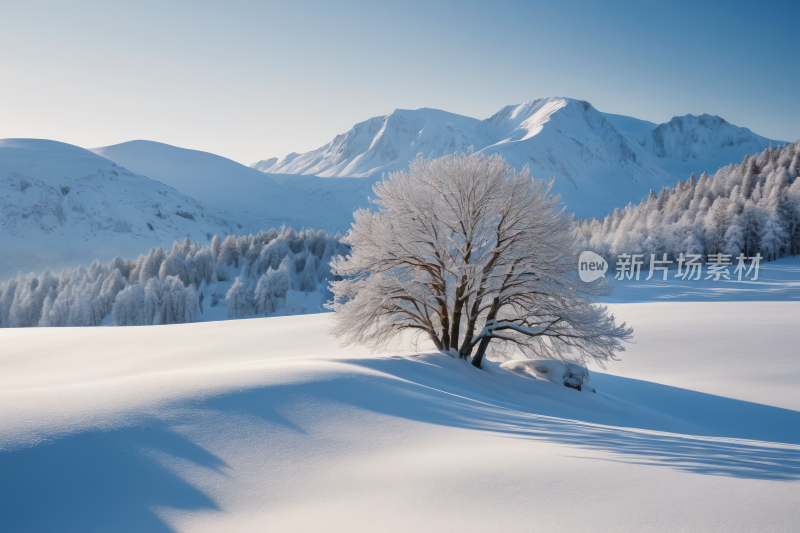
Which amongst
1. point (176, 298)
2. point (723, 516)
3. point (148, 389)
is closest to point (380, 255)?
point (148, 389)

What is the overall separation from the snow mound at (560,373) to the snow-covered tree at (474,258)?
3.52ft

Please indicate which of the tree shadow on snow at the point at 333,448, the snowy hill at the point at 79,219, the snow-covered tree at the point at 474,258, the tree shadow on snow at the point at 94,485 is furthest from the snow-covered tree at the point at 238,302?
the snowy hill at the point at 79,219

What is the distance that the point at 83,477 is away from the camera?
416cm

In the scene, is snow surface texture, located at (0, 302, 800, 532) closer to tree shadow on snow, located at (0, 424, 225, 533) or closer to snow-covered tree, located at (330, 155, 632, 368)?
tree shadow on snow, located at (0, 424, 225, 533)

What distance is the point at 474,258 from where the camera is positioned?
1405cm

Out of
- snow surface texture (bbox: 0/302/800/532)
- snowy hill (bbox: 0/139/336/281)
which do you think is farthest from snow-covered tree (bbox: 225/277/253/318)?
snowy hill (bbox: 0/139/336/281)

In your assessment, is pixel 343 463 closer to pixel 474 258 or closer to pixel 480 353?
pixel 480 353

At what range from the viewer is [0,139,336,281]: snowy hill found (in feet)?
437

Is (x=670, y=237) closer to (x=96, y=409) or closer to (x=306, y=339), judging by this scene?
(x=306, y=339)

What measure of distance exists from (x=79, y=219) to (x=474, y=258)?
7691 inches

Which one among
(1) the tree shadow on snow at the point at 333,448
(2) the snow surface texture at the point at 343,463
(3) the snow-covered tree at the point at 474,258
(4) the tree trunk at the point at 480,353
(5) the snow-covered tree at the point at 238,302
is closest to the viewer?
(2) the snow surface texture at the point at 343,463

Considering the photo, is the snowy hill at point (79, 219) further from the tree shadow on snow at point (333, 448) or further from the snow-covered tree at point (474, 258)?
the tree shadow on snow at point (333, 448)

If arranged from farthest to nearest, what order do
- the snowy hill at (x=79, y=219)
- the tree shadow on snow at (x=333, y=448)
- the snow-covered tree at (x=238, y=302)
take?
1. the snowy hill at (x=79, y=219)
2. the snow-covered tree at (x=238, y=302)
3. the tree shadow on snow at (x=333, y=448)

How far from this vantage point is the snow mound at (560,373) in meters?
14.8
